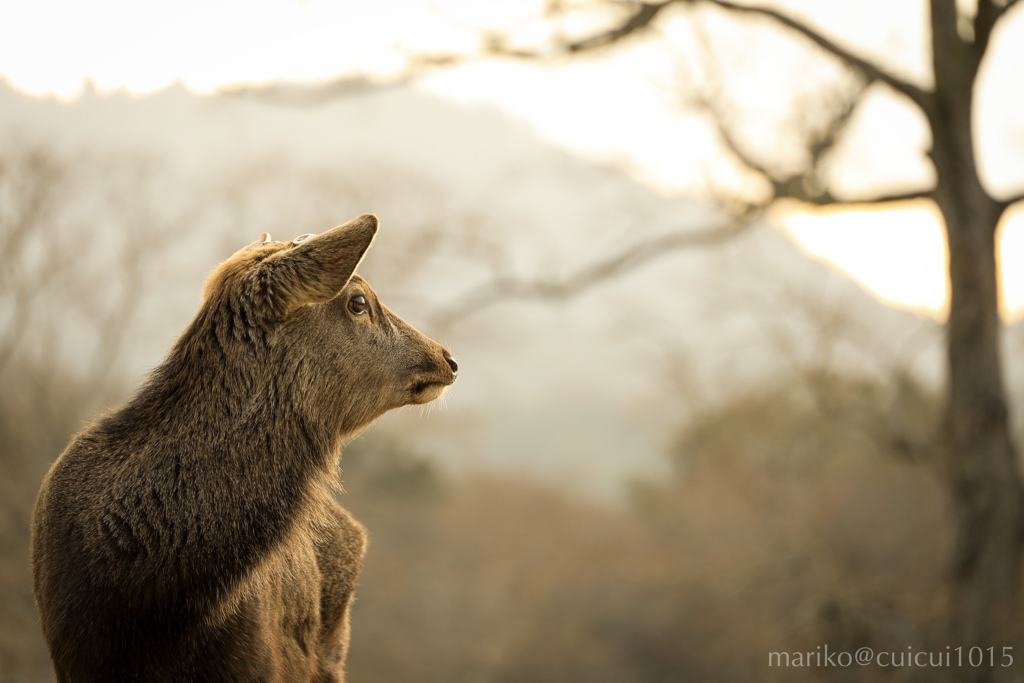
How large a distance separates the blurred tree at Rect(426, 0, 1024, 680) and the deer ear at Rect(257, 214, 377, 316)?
244 inches

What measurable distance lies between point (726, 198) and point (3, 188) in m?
6.45

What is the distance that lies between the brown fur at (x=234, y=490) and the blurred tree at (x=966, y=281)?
6.16m

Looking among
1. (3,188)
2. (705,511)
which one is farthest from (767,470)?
(3,188)

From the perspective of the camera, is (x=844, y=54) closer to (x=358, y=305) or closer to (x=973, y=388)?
(x=973, y=388)

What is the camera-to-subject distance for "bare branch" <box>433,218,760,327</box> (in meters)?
9.78

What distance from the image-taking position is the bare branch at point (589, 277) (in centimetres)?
978

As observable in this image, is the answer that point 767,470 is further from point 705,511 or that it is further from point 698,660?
point 698,660

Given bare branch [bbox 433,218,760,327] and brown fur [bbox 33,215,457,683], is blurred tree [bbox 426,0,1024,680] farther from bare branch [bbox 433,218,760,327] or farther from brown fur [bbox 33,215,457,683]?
brown fur [bbox 33,215,457,683]

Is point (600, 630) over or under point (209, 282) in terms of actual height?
under

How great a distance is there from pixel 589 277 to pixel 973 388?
12.8 feet

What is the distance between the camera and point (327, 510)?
2.35 m

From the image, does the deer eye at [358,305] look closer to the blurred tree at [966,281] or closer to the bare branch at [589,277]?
the blurred tree at [966,281]

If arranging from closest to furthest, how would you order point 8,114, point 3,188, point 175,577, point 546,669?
point 175,577 < point 8,114 < point 3,188 < point 546,669

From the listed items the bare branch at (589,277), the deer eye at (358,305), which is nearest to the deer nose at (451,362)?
the deer eye at (358,305)
